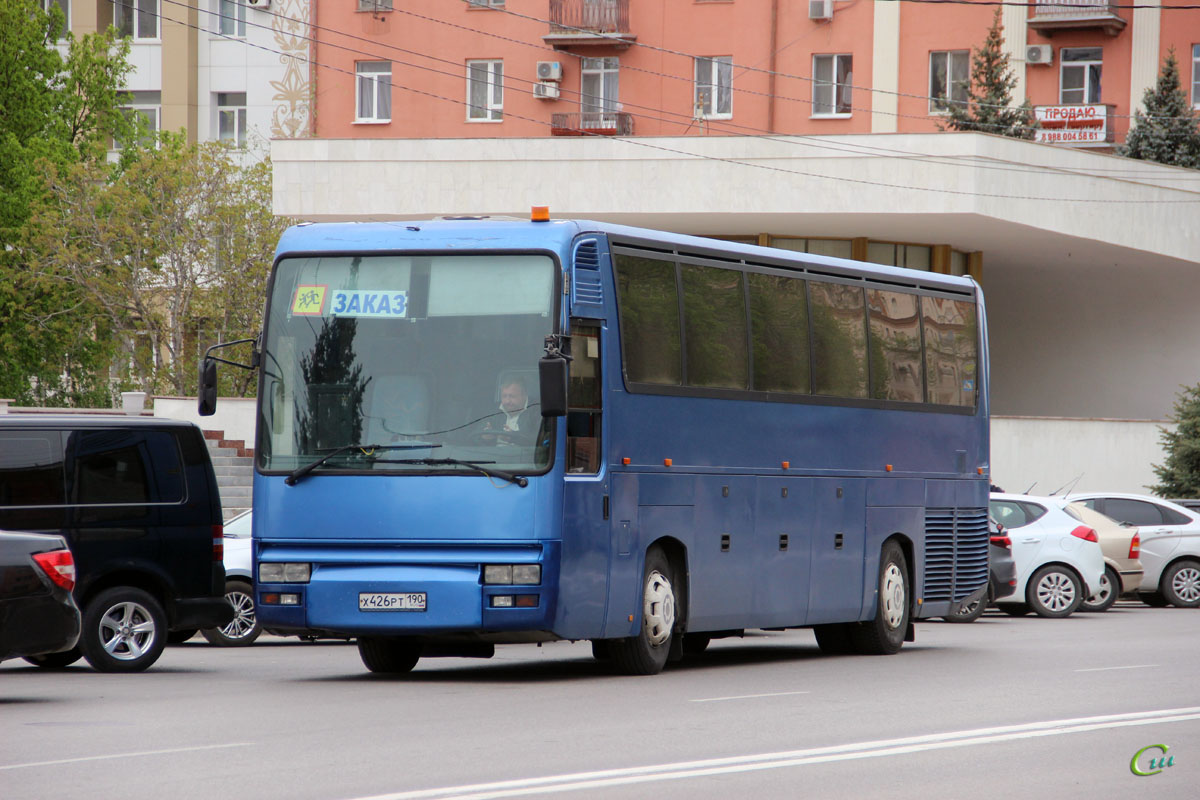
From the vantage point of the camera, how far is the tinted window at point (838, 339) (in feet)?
54.2

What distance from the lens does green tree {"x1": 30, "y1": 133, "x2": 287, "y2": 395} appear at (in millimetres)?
43344

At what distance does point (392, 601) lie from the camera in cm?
1311

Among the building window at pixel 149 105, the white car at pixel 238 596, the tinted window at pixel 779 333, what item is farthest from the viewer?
the building window at pixel 149 105

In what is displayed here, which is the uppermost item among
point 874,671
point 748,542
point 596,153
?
point 596,153

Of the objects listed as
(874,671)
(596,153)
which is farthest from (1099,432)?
(874,671)

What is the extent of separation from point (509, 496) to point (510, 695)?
1399 mm

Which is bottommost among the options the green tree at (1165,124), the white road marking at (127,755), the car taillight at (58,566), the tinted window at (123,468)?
the white road marking at (127,755)

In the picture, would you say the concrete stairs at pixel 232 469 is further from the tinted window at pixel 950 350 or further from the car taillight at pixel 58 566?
the car taillight at pixel 58 566

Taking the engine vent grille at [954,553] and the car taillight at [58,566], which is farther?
the engine vent grille at [954,553]

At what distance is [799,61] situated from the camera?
169ft

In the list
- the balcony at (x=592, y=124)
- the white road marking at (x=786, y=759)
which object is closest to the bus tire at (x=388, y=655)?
the white road marking at (x=786, y=759)

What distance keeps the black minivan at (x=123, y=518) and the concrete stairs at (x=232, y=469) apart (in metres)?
15.9

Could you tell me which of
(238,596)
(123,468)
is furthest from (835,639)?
(123,468)

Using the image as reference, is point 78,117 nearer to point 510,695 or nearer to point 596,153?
point 596,153
